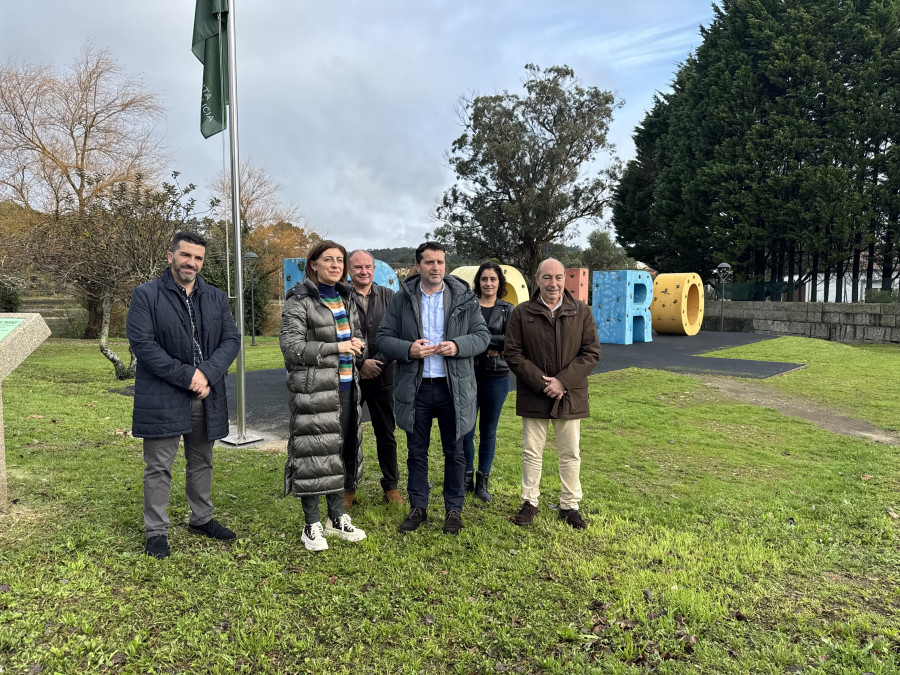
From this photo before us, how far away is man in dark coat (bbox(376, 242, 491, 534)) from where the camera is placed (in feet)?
12.4

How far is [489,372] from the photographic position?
445 cm

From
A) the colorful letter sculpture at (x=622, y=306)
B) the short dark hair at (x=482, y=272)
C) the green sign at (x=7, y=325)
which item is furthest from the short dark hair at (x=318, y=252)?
the colorful letter sculpture at (x=622, y=306)

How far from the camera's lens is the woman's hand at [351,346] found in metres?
3.47

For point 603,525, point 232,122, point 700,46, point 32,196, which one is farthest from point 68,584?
point 700,46

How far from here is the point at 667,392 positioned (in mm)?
9539

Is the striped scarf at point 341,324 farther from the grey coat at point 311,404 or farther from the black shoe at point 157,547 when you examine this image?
the black shoe at point 157,547

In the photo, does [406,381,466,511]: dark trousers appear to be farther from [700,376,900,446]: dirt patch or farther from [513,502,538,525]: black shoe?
[700,376,900,446]: dirt patch

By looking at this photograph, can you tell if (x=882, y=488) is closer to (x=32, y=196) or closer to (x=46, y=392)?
(x=46, y=392)

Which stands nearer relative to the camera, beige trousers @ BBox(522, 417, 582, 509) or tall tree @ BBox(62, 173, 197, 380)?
beige trousers @ BBox(522, 417, 582, 509)

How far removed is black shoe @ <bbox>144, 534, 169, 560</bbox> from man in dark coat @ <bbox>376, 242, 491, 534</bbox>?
143 centimetres

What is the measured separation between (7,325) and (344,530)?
273 cm

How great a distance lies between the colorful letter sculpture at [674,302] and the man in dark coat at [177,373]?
18241mm

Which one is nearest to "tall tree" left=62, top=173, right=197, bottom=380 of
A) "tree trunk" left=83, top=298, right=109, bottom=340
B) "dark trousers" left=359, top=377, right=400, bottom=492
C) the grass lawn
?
the grass lawn

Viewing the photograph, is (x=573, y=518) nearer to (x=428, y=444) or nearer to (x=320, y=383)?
(x=428, y=444)
